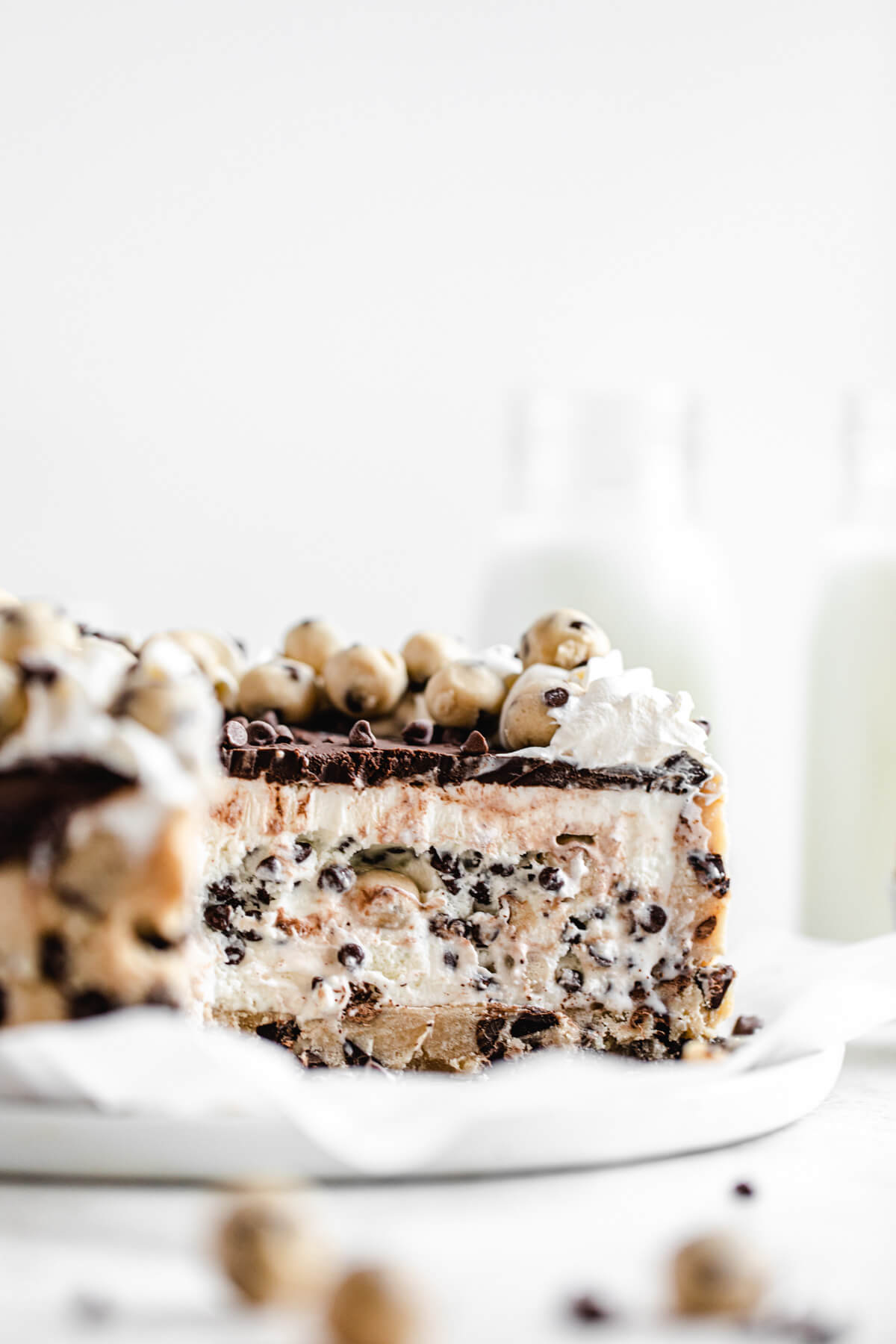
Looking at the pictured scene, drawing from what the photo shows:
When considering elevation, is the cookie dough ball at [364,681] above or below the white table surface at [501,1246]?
above

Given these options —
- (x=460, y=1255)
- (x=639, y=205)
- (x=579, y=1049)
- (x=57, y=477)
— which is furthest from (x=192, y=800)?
(x=639, y=205)

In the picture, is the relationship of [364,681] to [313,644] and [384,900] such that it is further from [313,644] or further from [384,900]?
[384,900]

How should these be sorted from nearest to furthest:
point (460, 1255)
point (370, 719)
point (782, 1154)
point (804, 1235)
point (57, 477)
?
point (460, 1255)
point (804, 1235)
point (782, 1154)
point (370, 719)
point (57, 477)

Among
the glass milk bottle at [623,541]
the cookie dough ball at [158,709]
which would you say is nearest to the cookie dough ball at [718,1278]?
the cookie dough ball at [158,709]

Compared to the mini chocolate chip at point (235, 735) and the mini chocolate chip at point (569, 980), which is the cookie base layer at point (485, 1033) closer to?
the mini chocolate chip at point (569, 980)

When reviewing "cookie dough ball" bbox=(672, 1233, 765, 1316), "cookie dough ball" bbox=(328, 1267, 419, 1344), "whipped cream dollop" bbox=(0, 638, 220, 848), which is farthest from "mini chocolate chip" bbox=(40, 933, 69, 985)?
"cookie dough ball" bbox=(672, 1233, 765, 1316)

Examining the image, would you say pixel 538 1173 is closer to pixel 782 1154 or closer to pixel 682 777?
pixel 782 1154

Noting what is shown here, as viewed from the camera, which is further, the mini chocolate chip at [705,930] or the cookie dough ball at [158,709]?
the mini chocolate chip at [705,930]
